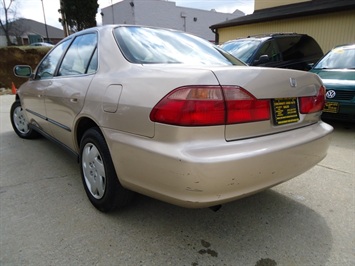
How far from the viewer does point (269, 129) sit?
1.86 m

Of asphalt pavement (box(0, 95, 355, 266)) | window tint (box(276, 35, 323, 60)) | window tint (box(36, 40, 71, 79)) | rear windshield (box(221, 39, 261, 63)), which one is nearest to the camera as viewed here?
asphalt pavement (box(0, 95, 355, 266))

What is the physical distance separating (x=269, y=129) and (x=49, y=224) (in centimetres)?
180

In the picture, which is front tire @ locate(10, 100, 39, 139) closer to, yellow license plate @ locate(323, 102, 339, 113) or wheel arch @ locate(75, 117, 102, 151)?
wheel arch @ locate(75, 117, 102, 151)

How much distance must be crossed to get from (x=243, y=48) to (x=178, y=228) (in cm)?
506

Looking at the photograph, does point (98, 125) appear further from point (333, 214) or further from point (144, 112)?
point (333, 214)

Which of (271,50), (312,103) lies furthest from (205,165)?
(271,50)

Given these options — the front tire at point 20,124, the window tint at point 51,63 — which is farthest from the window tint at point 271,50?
the front tire at point 20,124

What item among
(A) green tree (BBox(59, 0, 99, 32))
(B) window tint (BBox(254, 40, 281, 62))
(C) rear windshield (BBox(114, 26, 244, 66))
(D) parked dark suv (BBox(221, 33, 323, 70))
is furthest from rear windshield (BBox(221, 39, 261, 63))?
(A) green tree (BBox(59, 0, 99, 32))

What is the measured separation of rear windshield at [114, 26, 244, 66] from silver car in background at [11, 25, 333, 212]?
11 mm

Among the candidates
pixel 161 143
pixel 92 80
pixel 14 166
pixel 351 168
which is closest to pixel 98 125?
pixel 92 80

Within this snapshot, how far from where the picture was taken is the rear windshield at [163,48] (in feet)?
6.94

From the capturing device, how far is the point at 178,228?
2.15 meters

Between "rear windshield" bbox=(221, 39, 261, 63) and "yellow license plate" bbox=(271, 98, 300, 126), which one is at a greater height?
"rear windshield" bbox=(221, 39, 261, 63)

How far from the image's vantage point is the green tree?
84.5ft
